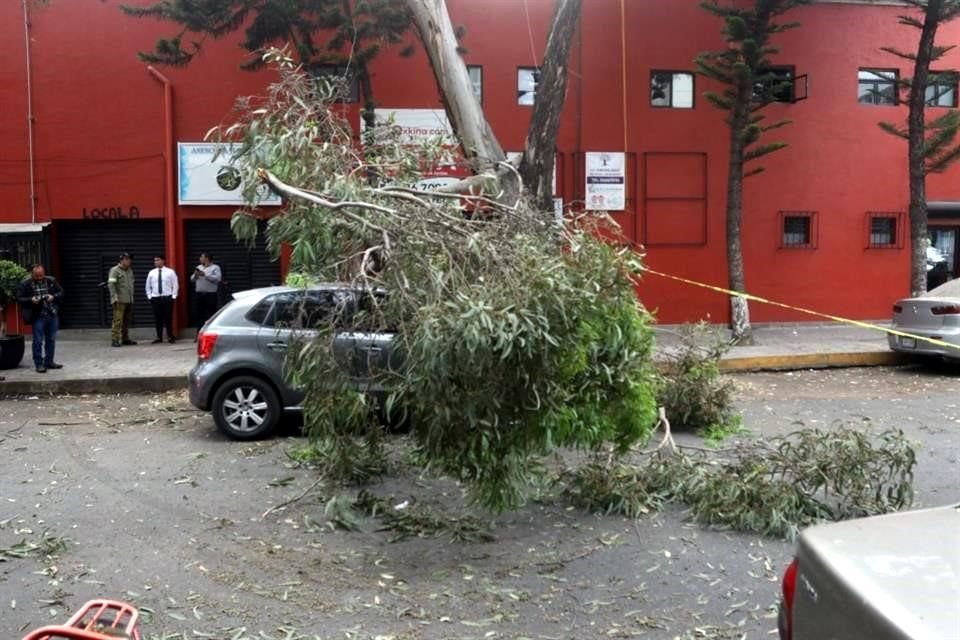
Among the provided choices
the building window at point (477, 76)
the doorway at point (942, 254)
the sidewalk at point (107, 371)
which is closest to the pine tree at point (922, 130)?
the doorway at point (942, 254)

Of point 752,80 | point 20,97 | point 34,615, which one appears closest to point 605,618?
point 34,615

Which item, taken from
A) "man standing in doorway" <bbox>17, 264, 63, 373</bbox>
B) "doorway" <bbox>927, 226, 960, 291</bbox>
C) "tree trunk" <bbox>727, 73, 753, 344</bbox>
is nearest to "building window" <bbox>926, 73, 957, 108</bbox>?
"doorway" <bbox>927, 226, 960, 291</bbox>

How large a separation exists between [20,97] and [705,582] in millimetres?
16547

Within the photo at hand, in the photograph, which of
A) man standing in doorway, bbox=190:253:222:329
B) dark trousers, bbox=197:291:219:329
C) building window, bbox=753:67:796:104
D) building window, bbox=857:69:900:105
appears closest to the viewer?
building window, bbox=753:67:796:104

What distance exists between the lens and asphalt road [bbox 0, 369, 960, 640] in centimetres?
428

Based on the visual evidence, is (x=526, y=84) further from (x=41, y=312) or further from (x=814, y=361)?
(x=41, y=312)

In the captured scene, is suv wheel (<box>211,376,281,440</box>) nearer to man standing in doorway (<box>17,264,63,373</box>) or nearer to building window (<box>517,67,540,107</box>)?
man standing in doorway (<box>17,264,63,373</box>)

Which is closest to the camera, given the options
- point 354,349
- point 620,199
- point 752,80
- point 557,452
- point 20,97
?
point 354,349

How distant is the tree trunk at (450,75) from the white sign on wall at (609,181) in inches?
301

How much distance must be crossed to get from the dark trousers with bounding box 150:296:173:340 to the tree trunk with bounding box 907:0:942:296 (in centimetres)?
1407

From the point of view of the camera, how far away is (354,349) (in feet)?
18.1

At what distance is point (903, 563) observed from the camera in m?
2.25

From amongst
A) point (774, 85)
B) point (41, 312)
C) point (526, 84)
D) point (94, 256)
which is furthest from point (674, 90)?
point (41, 312)

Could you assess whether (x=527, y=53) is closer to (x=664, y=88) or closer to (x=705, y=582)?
(x=664, y=88)
